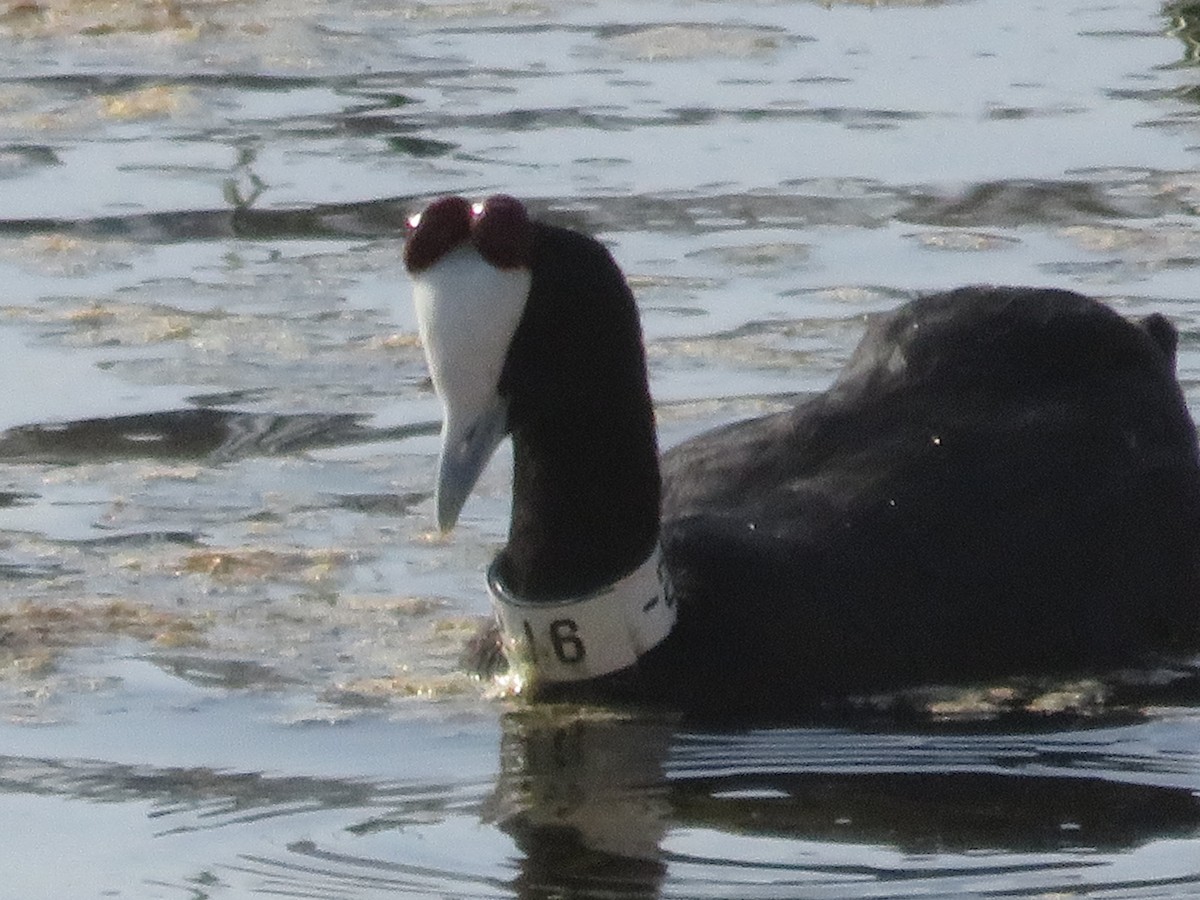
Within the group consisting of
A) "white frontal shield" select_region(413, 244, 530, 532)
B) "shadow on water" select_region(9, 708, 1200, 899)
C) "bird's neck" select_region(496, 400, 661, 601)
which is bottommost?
"shadow on water" select_region(9, 708, 1200, 899)

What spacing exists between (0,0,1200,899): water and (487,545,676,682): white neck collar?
90 mm

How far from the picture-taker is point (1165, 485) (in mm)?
5645

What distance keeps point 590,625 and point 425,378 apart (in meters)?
1.93

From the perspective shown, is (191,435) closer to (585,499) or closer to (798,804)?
(585,499)

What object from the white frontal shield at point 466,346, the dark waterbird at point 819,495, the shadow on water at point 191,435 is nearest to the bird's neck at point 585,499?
the dark waterbird at point 819,495

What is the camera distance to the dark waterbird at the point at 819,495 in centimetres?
494

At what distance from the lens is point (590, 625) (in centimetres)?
509

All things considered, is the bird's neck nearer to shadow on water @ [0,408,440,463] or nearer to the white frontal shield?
the white frontal shield

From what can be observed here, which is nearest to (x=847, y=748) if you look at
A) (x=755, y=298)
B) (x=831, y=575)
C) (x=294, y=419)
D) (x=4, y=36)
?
(x=831, y=575)

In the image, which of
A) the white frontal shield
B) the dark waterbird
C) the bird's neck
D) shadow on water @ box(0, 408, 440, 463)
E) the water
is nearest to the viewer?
the water

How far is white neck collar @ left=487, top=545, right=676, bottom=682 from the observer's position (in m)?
5.06

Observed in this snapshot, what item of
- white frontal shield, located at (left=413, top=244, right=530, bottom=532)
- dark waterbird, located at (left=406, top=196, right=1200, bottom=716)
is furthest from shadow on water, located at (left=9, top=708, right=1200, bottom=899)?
white frontal shield, located at (left=413, top=244, right=530, bottom=532)

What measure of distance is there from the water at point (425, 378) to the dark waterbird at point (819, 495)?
103 mm

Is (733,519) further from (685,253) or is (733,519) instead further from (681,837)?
(685,253)
